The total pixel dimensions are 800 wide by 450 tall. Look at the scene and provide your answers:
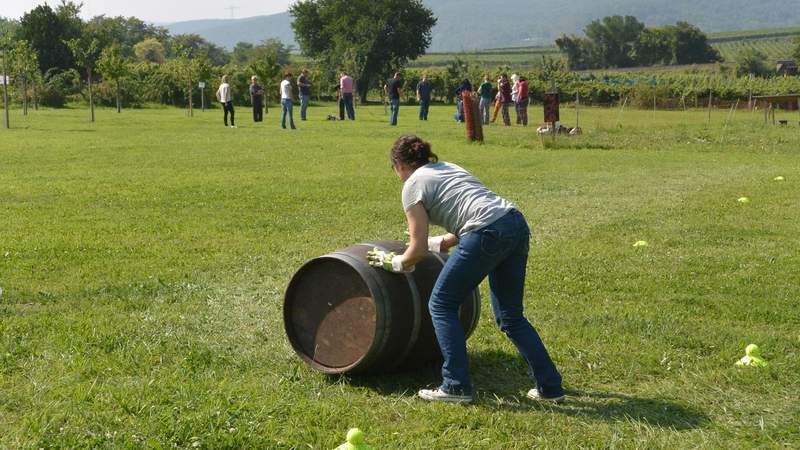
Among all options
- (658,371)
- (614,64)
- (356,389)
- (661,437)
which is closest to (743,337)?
(658,371)

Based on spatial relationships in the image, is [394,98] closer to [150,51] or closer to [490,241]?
[490,241]

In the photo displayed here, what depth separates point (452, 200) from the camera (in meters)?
5.75

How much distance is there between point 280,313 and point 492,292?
2.64 metres

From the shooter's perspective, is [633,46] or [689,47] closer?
[689,47]

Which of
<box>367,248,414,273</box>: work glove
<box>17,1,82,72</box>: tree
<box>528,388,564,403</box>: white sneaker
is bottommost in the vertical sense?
<box>528,388,564,403</box>: white sneaker

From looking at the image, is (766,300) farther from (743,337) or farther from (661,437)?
(661,437)

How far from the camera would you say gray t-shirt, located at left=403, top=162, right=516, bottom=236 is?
5.71m

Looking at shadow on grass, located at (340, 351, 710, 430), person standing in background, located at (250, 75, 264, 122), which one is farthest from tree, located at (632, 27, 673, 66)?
shadow on grass, located at (340, 351, 710, 430)

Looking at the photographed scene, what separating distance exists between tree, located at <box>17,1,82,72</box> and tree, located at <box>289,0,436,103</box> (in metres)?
22.4

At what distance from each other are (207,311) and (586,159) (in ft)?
51.0

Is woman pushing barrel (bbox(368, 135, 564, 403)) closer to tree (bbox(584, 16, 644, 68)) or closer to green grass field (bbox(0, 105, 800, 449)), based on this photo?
green grass field (bbox(0, 105, 800, 449))

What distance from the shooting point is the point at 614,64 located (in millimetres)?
169000

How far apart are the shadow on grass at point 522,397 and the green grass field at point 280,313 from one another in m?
0.02

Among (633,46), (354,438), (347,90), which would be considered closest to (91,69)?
(347,90)
